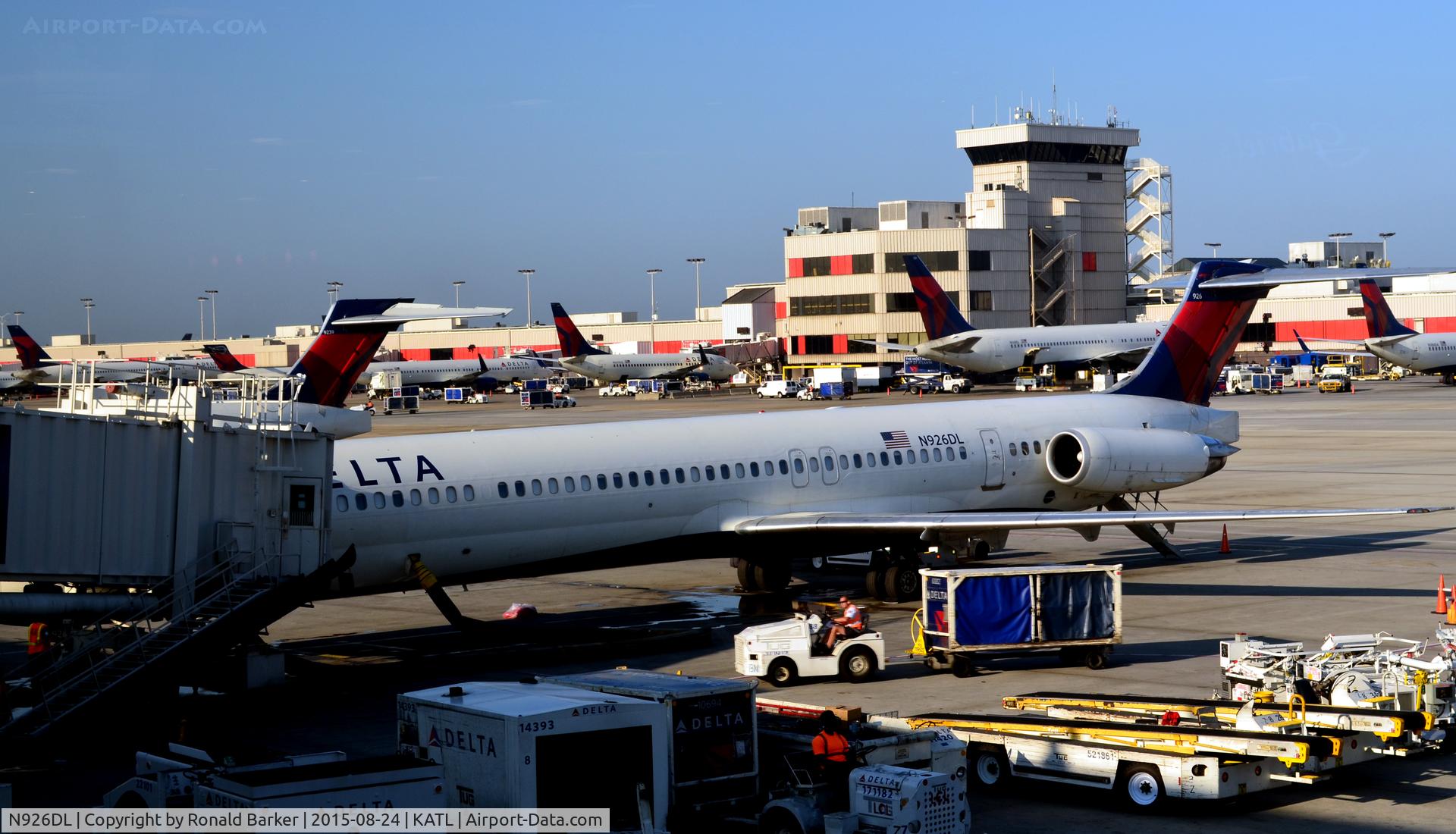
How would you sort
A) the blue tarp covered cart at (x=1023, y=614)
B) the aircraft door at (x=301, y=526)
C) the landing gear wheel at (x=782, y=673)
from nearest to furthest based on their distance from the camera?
the aircraft door at (x=301, y=526), the landing gear wheel at (x=782, y=673), the blue tarp covered cart at (x=1023, y=614)

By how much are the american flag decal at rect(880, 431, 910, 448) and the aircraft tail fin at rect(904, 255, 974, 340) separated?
68.7m

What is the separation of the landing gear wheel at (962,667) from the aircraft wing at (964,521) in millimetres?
5375

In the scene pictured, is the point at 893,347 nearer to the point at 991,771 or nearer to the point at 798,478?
the point at 798,478

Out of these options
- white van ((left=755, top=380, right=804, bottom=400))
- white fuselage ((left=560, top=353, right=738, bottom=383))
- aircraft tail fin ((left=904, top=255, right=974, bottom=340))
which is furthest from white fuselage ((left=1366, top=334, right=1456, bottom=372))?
white fuselage ((left=560, top=353, right=738, bottom=383))

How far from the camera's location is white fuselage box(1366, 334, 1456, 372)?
357ft

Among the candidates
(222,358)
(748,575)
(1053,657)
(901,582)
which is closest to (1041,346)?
(222,358)

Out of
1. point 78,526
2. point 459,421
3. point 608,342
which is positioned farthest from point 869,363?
point 78,526

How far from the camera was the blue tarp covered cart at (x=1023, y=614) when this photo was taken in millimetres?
23875

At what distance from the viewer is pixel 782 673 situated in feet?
76.4

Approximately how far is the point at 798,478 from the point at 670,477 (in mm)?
3053

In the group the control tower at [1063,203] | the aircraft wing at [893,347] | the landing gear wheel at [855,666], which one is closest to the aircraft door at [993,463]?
the landing gear wheel at [855,666]

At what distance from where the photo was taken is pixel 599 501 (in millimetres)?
28453

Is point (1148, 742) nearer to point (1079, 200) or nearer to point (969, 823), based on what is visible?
point (969, 823)

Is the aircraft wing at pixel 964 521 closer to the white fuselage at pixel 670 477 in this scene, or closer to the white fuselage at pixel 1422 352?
the white fuselage at pixel 670 477
